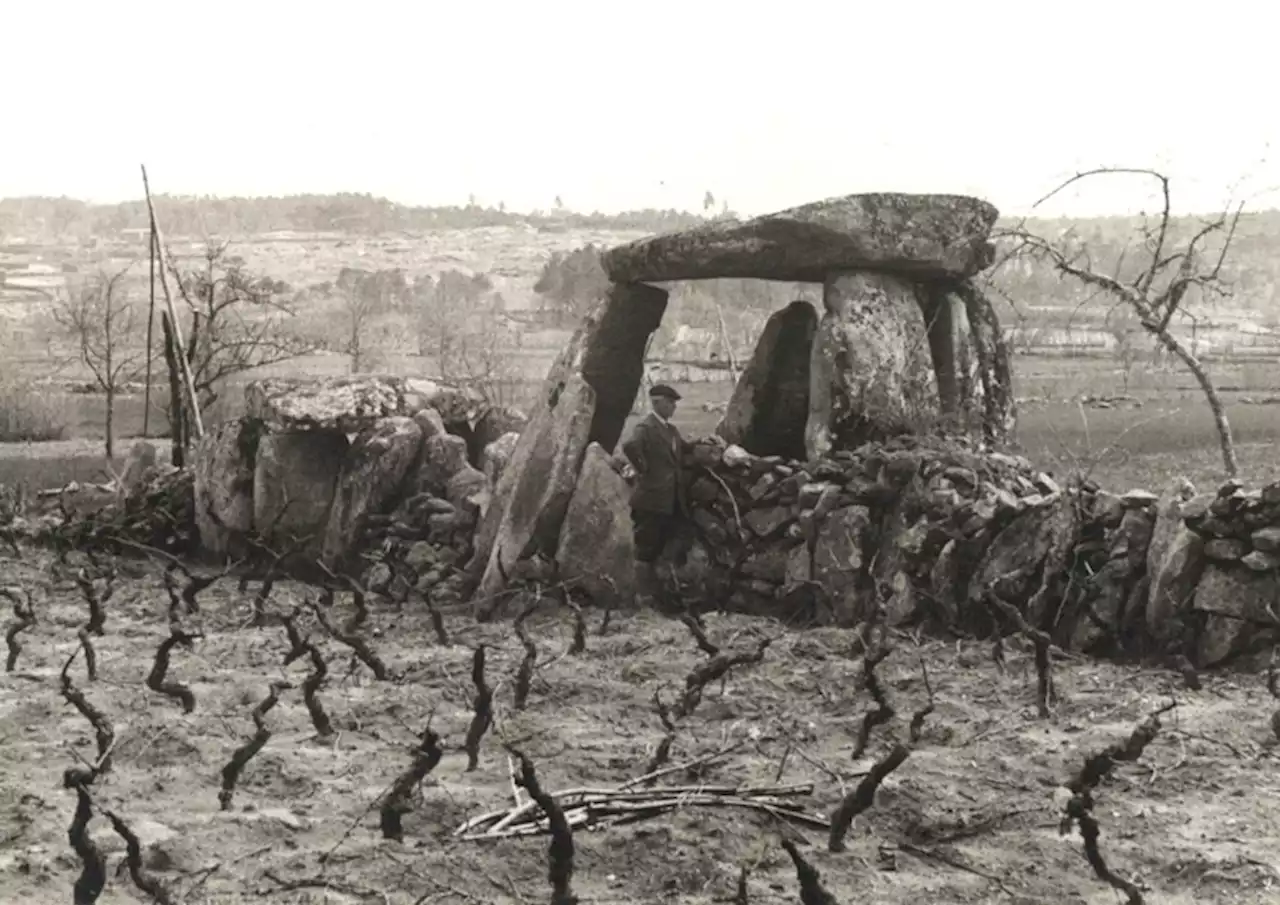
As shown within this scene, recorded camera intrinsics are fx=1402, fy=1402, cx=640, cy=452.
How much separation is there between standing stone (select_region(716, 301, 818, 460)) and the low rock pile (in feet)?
4.90

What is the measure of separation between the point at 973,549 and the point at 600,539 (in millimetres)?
2787

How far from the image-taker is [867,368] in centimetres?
980

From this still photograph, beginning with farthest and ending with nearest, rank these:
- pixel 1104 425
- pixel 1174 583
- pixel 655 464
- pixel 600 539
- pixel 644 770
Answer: pixel 1104 425 < pixel 655 464 < pixel 600 539 < pixel 1174 583 < pixel 644 770

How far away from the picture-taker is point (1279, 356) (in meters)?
17.4

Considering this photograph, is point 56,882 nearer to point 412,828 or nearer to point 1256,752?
point 412,828

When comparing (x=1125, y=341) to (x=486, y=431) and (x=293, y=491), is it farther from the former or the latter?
(x=293, y=491)

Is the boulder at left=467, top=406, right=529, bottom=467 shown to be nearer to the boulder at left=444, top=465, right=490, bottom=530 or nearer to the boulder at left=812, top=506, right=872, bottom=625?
the boulder at left=444, top=465, right=490, bottom=530

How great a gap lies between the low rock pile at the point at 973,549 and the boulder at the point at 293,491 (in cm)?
356

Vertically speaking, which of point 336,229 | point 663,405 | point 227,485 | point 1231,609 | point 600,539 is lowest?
point 227,485

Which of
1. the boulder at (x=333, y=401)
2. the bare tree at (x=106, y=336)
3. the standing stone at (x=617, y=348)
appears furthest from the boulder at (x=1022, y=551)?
the bare tree at (x=106, y=336)

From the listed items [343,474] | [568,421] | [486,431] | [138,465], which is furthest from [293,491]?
[138,465]

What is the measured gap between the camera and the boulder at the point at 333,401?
11523 millimetres

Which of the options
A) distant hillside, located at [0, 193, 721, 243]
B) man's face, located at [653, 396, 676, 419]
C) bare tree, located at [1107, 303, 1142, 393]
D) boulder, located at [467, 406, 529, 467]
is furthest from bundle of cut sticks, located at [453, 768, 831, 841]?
distant hillside, located at [0, 193, 721, 243]

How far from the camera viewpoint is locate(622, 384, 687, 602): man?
9.73 metres
